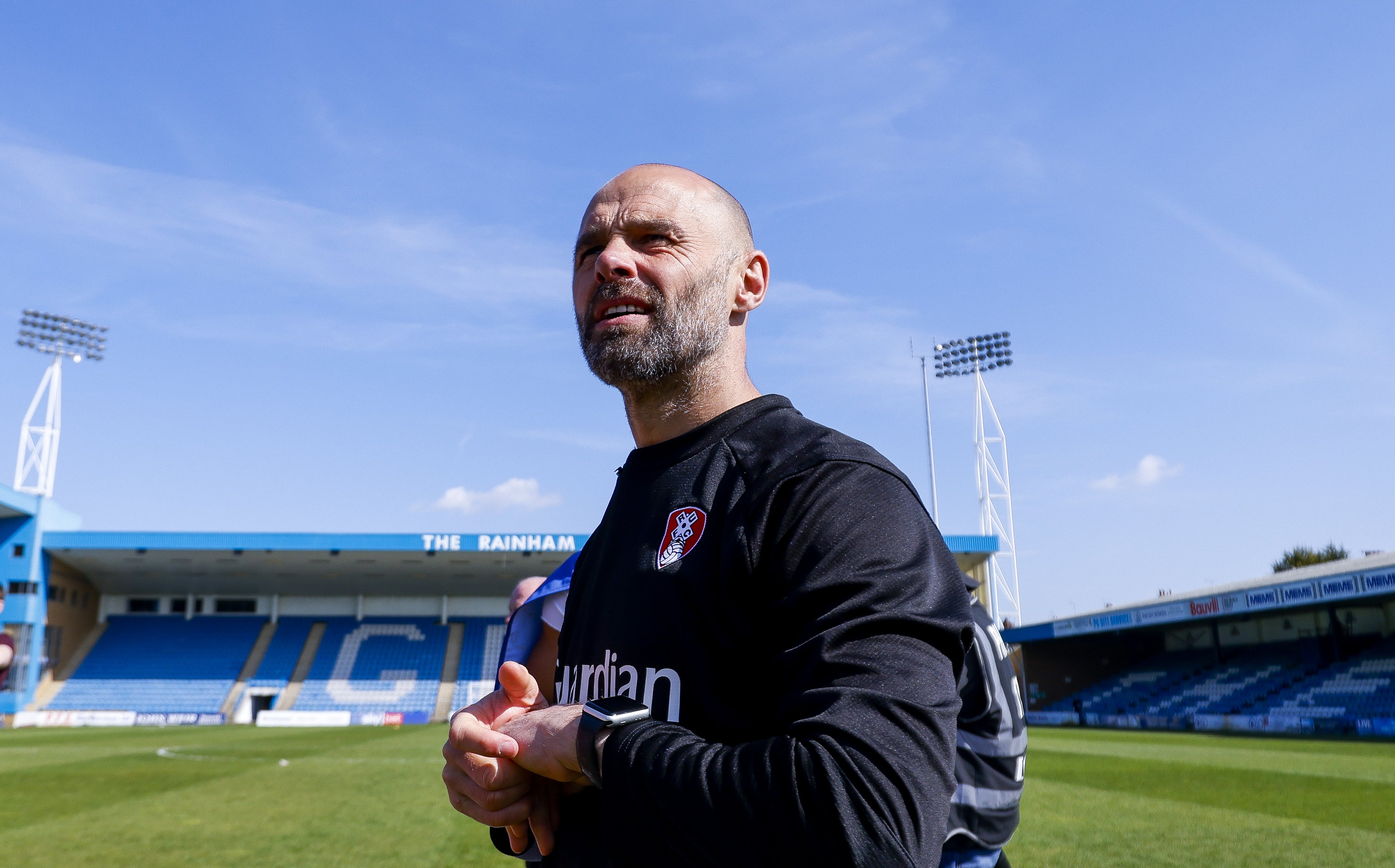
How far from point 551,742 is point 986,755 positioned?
238 cm

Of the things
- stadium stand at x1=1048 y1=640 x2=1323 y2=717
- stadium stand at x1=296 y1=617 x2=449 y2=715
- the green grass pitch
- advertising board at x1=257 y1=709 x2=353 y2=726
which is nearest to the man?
the green grass pitch

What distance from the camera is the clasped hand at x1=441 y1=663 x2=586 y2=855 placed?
1.27 m

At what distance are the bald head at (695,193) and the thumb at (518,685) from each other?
81 cm

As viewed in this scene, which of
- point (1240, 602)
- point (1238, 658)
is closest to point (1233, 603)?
point (1240, 602)

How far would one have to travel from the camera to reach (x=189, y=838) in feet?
27.3

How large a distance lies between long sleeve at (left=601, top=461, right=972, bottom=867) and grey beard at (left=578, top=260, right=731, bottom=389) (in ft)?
1.34

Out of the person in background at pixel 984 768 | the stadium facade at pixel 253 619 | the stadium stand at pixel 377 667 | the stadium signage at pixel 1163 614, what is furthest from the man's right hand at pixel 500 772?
the stadium stand at pixel 377 667

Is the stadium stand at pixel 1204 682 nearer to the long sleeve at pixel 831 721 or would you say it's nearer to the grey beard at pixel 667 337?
the grey beard at pixel 667 337

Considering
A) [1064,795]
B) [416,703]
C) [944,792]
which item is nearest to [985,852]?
[944,792]

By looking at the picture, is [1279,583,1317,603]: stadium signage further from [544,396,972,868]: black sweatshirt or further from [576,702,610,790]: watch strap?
[576,702,610,790]: watch strap

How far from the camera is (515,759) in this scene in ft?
4.35

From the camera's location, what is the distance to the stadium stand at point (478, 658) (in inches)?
1561

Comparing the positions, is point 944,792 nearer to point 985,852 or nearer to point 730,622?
point 730,622

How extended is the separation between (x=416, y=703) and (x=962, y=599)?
1631 inches
